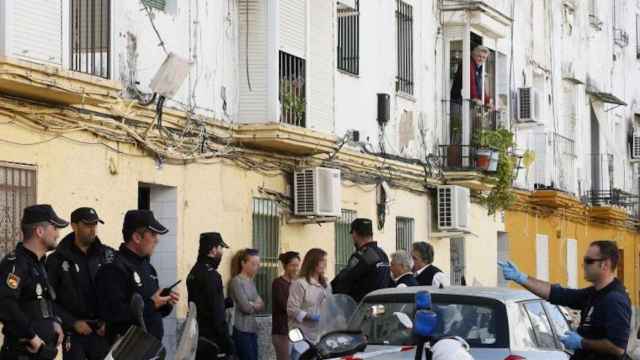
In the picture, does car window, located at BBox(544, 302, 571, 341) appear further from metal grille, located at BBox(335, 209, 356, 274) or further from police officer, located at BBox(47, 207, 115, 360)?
metal grille, located at BBox(335, 209, 356, 274)

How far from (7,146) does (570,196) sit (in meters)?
22.5

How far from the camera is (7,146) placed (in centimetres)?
1410

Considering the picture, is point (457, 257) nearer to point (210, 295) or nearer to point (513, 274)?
point (210, 295)

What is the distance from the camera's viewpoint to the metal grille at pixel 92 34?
15.5 meters

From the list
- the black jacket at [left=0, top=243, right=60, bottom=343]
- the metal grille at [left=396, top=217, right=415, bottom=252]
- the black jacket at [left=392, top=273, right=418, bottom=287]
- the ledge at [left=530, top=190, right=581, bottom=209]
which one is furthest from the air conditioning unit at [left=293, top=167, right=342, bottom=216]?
the ledge at [left=530, top=190, right=581, bottom=209]

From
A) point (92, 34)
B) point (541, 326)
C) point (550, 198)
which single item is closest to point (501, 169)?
point (550, 198)

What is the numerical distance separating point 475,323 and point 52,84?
466cm

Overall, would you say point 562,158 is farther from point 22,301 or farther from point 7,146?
point 22,301

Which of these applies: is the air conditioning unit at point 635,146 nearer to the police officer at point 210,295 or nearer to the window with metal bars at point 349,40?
the window with metal bars at point 349,40

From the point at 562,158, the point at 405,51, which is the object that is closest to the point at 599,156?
the point at 562,158

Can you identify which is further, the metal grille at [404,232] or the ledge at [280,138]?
the metal grille at [404,232]

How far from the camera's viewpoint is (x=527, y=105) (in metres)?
30.9

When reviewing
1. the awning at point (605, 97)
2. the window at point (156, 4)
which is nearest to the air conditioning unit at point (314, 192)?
the window at point (156, 4)

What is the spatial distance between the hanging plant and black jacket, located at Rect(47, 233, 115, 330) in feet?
51.0
